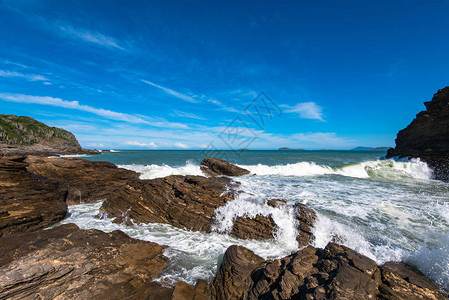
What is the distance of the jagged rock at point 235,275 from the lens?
4047 millimetres

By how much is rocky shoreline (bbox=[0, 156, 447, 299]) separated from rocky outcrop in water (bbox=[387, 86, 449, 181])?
26.8 meters

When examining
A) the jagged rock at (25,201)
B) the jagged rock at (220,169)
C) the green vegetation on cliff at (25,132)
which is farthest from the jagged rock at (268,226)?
the green vegetation on cliff at (25,132)

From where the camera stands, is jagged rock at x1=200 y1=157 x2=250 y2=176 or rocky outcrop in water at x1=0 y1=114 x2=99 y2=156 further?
rocky outcrop in water at x1=0 y1=114 x2=99 y2=156

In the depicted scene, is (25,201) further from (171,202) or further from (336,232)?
(336,232)

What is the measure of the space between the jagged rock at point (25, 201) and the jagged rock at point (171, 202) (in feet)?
6.78

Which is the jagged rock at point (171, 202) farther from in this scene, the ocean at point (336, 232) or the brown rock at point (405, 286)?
the brown rock at point (405, 286)

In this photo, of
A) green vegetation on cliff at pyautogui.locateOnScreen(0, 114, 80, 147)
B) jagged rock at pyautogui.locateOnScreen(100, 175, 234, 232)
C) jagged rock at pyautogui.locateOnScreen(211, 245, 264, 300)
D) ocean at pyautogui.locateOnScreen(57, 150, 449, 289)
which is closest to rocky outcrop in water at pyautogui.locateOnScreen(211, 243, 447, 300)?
jagged rock at pyautogui.locateOnScreen(211, 245, 264, 300)

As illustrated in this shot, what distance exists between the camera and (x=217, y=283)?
4.39 meters

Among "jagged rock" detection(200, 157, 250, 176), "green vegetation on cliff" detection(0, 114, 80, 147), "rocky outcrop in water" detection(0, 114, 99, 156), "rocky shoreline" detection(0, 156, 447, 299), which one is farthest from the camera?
"green vegetation on cliff" detection(0, 114, 80, 147)

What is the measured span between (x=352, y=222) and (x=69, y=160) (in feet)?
59.6

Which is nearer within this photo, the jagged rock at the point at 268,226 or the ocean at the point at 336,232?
Answer: the ocean at the point at 336,232

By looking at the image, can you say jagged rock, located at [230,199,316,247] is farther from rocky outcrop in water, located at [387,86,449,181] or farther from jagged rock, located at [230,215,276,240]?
rocky outcrop in water, located at [387,86,449,181]

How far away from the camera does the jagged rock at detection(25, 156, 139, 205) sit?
12.2 metres

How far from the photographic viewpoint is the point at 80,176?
523 inches
